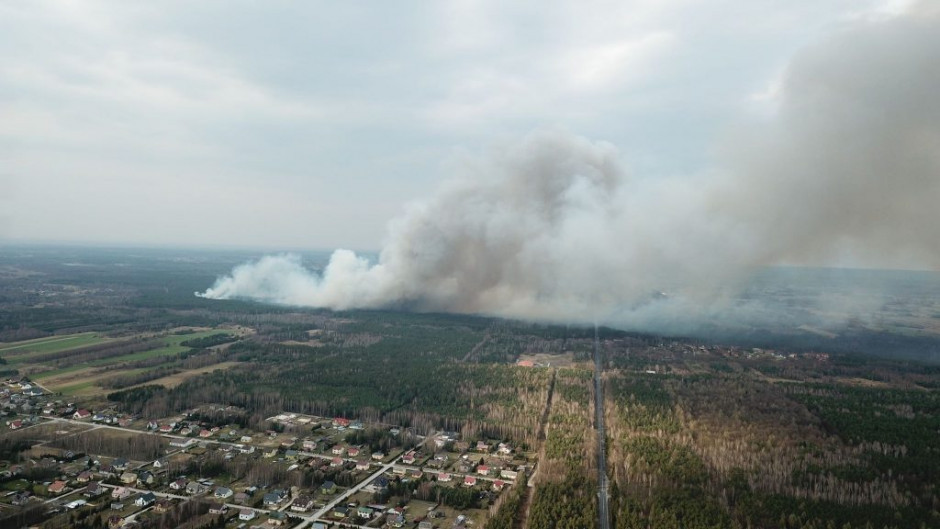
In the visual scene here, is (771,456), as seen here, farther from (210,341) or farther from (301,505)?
(210,341)

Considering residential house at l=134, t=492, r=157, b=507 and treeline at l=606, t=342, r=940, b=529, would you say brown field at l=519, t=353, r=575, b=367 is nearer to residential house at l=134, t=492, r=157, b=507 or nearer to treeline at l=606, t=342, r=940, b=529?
treeline at l=606, t=342, r=940, b=529

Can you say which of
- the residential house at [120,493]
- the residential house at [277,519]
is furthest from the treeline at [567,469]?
the residential house at [120,493]

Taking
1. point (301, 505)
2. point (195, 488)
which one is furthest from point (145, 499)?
point (301, 505)

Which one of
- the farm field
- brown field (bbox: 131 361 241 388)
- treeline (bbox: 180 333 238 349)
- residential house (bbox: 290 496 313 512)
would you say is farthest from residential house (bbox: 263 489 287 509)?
treeline (bbox: 180 333 238 349)

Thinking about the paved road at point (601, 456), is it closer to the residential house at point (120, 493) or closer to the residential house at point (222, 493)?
the residential house at point (222, 493)

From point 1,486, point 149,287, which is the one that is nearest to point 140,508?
point 1,486

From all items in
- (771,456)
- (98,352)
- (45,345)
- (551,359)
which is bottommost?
(45,345)
